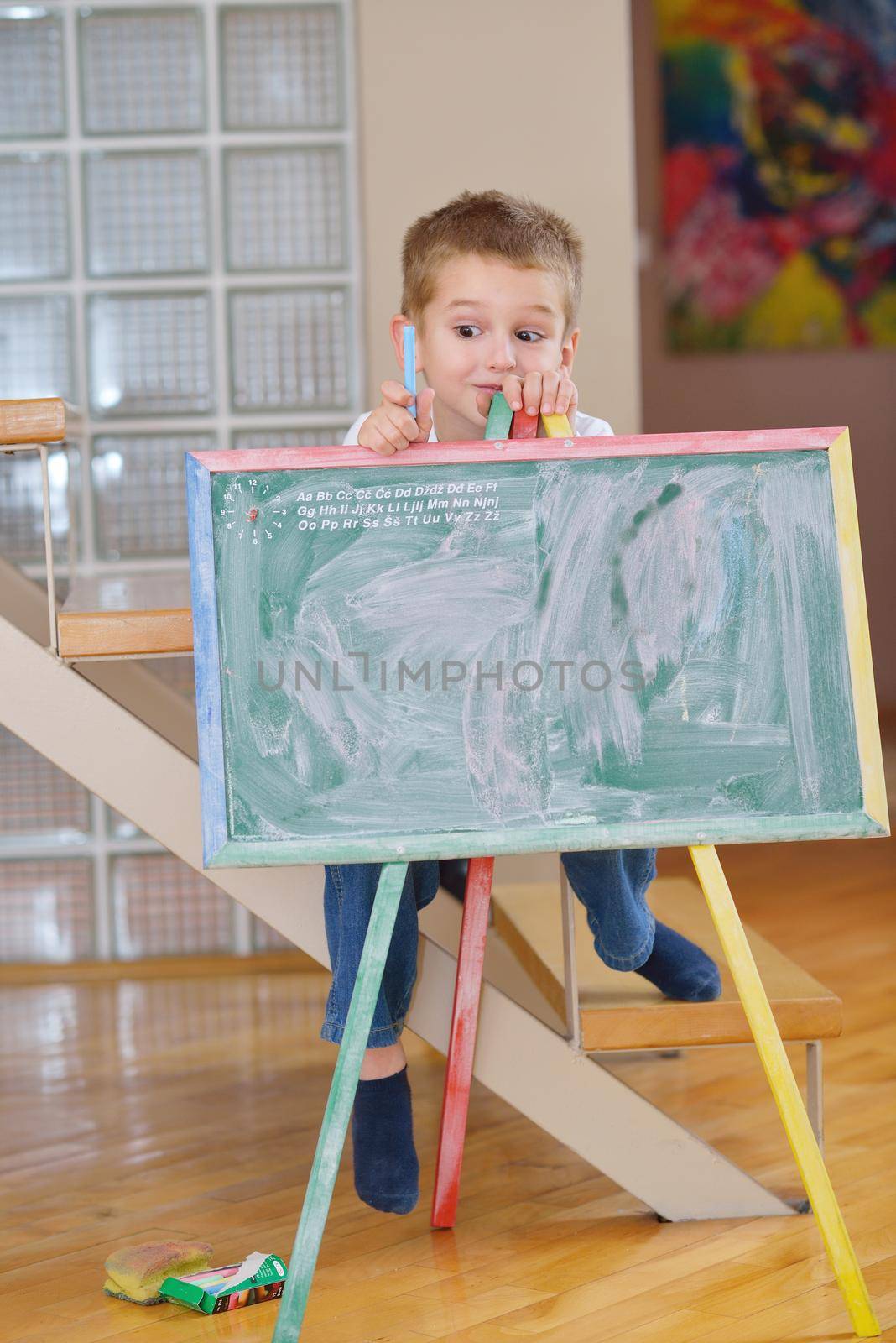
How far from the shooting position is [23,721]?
1.73m

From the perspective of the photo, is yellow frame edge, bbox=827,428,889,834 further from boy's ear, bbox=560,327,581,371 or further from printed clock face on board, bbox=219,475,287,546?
printed clock face on board, bbox=219,475,287,546

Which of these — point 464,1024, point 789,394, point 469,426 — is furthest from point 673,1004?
point 789,394

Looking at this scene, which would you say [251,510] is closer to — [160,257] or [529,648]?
[529,648]

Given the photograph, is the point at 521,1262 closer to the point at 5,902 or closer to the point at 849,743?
the point at 849,743

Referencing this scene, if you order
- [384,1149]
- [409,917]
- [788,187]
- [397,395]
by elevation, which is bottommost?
[384,1149]

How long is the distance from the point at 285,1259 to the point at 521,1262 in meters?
0.26

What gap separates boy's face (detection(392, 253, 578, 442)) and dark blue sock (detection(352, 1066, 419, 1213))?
0.74m

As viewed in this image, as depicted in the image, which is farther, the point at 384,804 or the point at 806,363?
the point at 806,363

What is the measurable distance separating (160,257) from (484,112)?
0.70 m

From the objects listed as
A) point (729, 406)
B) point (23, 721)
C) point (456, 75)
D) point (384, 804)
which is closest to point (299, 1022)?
point (23, 721)

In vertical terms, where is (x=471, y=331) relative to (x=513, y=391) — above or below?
above

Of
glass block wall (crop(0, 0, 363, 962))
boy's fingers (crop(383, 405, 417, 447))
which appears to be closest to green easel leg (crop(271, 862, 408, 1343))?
boy's fingers (crop(383, 405, 417, 447))

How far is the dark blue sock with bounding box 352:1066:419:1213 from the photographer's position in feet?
5.41

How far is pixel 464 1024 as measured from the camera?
172 cm
